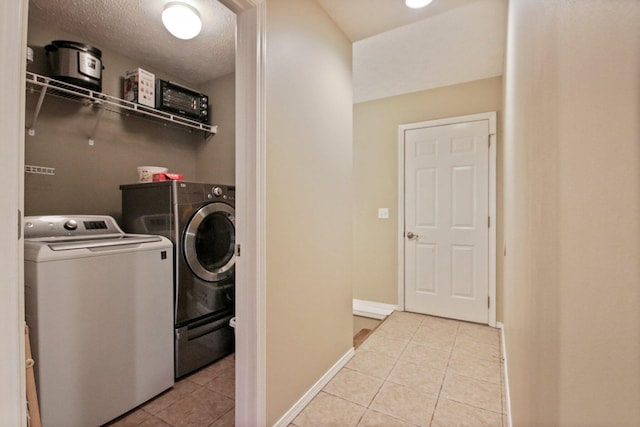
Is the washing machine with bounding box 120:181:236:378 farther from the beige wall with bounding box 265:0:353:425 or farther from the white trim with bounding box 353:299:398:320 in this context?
the white trim with bounding box 353:299:398:320

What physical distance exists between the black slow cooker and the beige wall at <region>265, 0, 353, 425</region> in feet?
5.11

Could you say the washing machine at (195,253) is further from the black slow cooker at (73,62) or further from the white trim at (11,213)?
the white trim at (11,213)

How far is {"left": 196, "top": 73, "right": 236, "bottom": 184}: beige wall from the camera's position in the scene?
304 centimetres

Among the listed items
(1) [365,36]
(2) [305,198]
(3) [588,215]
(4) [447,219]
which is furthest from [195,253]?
(4) [447,219]

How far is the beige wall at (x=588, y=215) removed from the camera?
36cm

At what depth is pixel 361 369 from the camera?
2166 millimetres

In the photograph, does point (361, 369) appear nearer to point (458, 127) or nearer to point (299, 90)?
point (299, 90)

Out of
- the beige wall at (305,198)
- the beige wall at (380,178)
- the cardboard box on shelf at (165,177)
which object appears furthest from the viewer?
the beige wall at (380,178)

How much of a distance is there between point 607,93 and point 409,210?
3006mm

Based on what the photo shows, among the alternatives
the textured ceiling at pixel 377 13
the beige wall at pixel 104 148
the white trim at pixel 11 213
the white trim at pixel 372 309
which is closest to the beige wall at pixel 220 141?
the beige wall at pixel 104 148

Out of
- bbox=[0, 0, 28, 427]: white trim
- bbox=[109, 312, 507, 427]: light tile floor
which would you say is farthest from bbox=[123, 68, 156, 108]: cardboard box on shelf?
bbox=[109, 312, 507, 427]: light tile floor

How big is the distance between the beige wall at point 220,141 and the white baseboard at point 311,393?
1956 millimetres

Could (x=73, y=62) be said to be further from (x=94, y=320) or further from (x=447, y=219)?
(x=447, y=219)

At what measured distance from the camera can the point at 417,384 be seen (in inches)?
77.9
